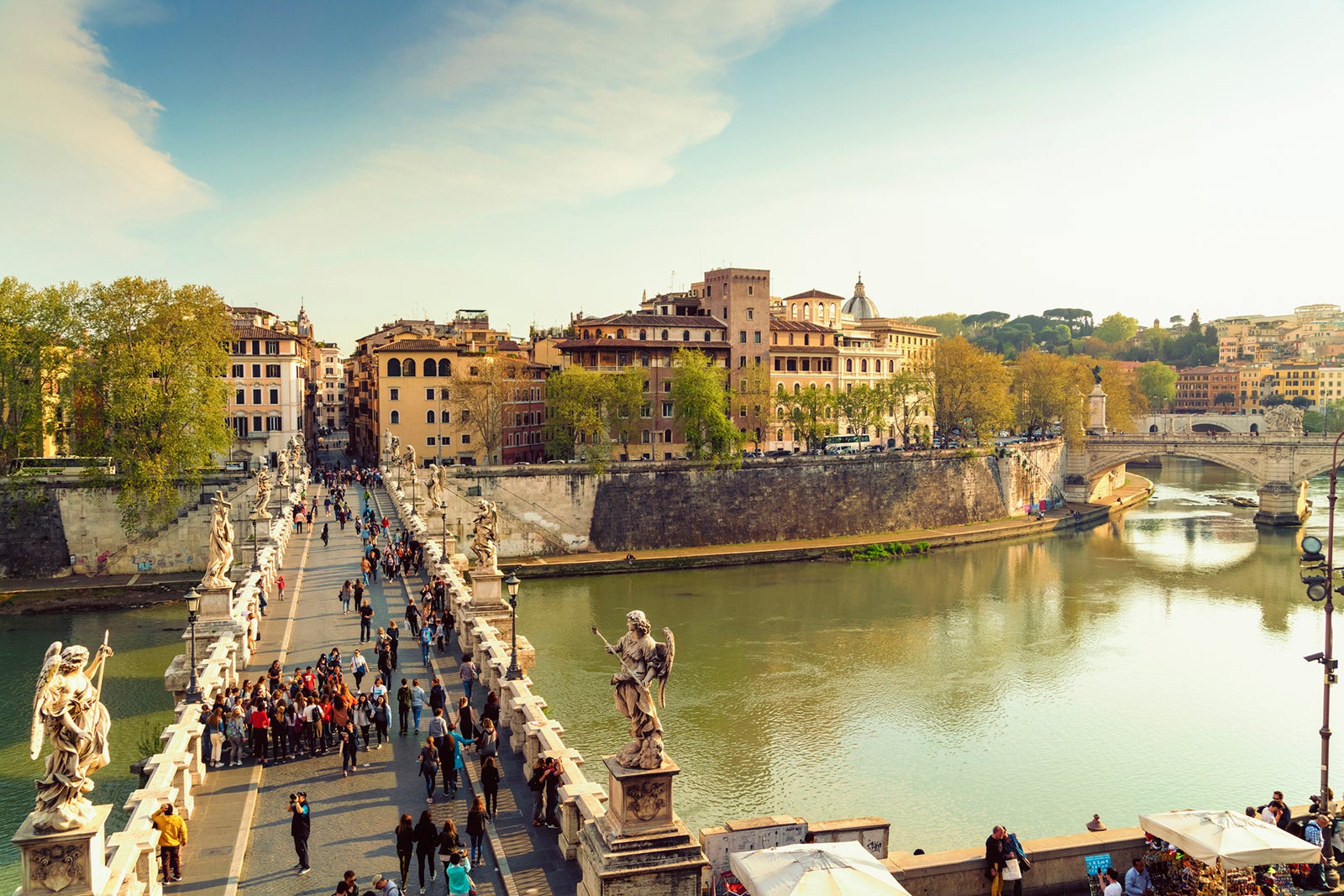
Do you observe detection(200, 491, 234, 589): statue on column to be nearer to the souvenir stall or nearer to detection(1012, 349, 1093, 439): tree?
the souvenir stall

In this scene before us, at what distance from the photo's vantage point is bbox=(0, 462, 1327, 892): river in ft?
65.5

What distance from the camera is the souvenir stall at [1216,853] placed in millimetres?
10852

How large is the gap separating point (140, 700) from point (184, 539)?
59.1 feet

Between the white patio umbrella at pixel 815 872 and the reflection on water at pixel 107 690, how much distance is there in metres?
11.8

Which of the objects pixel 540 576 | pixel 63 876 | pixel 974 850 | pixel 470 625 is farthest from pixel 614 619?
pixel 63 876

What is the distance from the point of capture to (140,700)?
2398cm

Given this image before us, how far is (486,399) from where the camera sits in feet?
172

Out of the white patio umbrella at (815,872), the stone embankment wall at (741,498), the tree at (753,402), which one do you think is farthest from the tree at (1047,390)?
the white patio umbrella at (815,872)

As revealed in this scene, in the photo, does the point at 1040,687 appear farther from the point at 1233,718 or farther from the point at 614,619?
the point at 614,619

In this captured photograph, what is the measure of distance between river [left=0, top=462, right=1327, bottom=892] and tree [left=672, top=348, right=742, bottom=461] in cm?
883

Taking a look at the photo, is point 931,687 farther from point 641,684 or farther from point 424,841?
point 641,684

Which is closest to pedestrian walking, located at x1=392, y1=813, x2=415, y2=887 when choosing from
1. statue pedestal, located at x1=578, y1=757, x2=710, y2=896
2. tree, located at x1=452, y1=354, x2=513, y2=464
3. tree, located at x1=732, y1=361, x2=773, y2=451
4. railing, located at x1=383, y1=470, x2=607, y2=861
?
railing, located at x1=383, y1=470, x2=607, y2=861

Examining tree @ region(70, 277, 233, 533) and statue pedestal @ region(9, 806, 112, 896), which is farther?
tree @ region(70, 277, 233, 533)

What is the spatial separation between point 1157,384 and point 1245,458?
5641 cm
